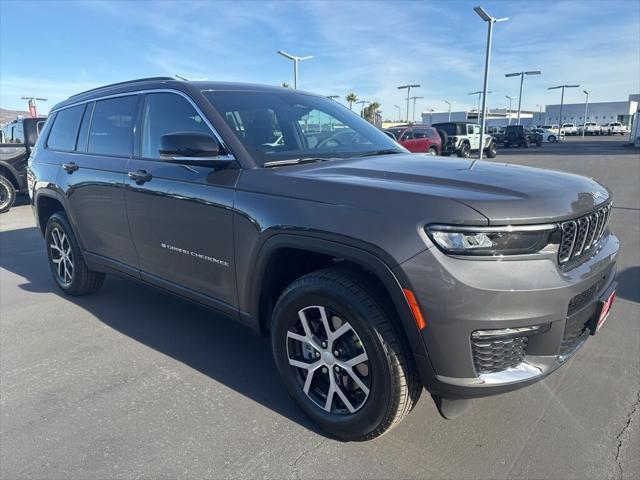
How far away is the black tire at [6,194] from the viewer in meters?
10.3

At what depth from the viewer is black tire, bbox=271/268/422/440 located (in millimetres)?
2213

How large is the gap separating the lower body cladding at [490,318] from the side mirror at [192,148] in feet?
4.49

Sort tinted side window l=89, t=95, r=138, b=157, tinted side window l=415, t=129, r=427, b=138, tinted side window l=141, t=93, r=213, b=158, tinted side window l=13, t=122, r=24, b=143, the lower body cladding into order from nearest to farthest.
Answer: the lower body cladding → tinted side window l=141, t=93, r=213, b=158 → tinted side window l=89, t=95, r=138, b=157 → tinted side window l=13, t=122, r=24, b=143 → tinted side window l=415, t=129, r=427, b=138

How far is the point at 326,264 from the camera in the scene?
2.73 metres

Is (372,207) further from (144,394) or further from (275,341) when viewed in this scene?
(144,394)

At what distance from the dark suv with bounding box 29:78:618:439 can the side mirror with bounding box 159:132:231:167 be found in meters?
0.01

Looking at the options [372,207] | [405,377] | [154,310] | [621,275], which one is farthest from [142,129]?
[621,275]

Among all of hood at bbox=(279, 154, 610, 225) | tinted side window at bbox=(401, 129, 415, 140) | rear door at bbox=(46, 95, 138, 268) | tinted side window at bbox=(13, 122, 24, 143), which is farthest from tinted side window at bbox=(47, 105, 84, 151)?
tinted side window at bbox=(401, 129, 415, 140)

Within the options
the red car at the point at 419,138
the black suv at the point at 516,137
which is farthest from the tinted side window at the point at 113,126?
the black suv at the point at 516,137

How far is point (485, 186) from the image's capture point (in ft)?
7.41

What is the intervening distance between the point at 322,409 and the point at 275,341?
1.46 ft

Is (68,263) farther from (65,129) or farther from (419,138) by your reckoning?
(419,138)

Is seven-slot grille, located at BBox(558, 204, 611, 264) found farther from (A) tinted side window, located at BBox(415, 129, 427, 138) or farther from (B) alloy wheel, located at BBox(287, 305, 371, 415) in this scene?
(A) tinted side window, located at BBox(415, 129, 427, 138)

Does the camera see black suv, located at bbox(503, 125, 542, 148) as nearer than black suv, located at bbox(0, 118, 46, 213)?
No
